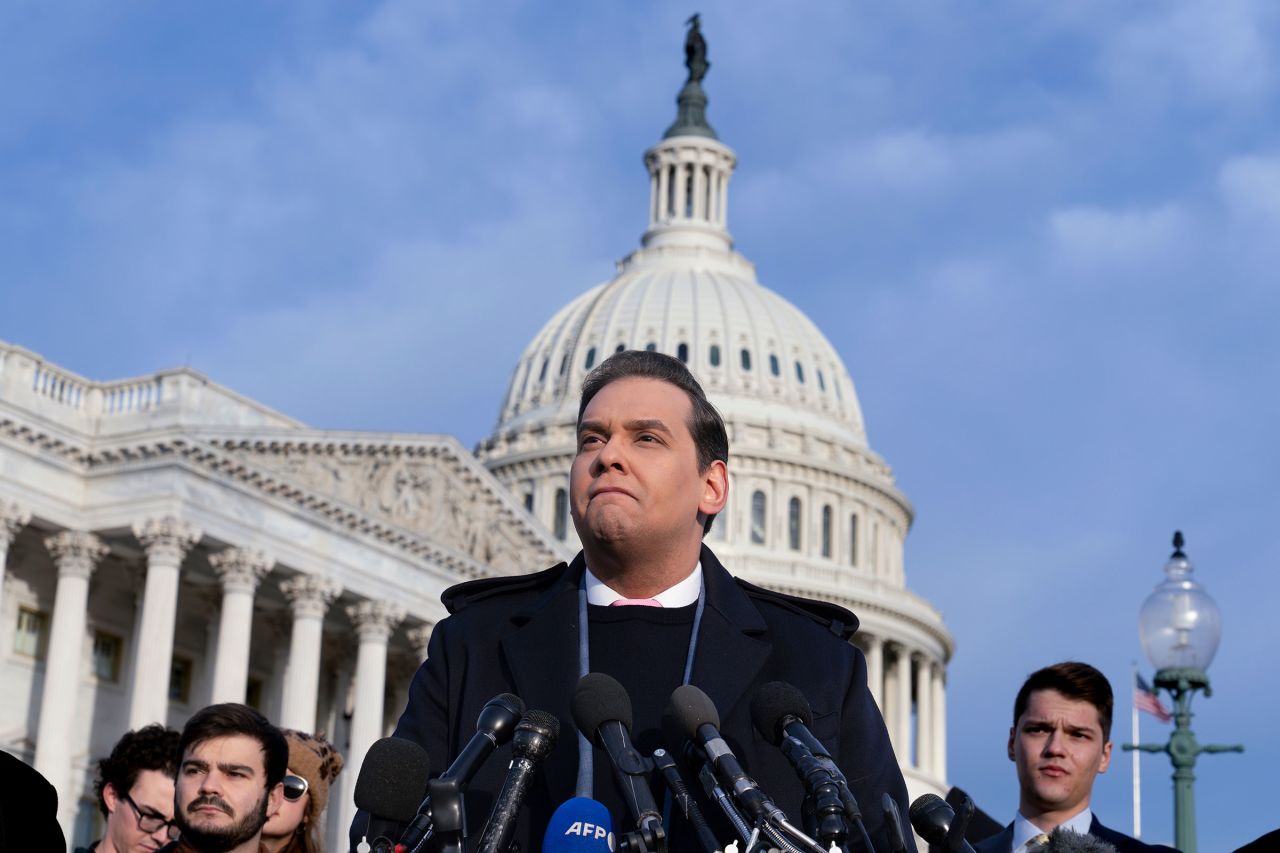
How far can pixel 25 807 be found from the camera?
4.33 m

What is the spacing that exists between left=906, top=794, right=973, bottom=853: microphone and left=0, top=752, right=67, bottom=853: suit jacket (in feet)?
6.27

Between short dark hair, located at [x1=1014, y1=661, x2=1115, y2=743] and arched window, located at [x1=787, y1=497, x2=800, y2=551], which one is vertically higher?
arched window, located at [x1=787, y1=497, x2=800, y2=551]

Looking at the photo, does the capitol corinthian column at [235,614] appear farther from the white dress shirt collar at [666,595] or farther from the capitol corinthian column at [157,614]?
the white dress shirt collar at [666,595]

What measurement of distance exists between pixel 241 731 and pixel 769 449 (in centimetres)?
9610

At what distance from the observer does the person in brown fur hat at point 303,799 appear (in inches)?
314

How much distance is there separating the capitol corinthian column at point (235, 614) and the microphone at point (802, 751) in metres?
41.8

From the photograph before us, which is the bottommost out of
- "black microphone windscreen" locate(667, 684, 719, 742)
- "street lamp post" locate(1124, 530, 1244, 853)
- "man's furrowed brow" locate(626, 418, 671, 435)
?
"black microphone windscreen" locate(667, 684, 719, 742)

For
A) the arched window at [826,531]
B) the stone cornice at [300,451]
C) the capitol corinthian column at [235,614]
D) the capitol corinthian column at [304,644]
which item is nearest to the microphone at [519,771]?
the stone cornice at [300,451]

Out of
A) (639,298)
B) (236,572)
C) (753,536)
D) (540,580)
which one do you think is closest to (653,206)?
(639,298)

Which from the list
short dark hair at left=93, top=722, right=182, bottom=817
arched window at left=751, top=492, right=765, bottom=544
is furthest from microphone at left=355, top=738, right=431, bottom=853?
arched window at left=751, top=492, right=765, bottom=544

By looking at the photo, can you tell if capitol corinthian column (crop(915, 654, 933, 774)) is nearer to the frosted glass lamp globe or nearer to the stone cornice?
the stone cornice

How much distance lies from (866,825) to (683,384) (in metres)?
1.30

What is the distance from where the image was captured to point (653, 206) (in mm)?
116500

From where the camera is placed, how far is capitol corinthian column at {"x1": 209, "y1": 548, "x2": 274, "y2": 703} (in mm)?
45906
